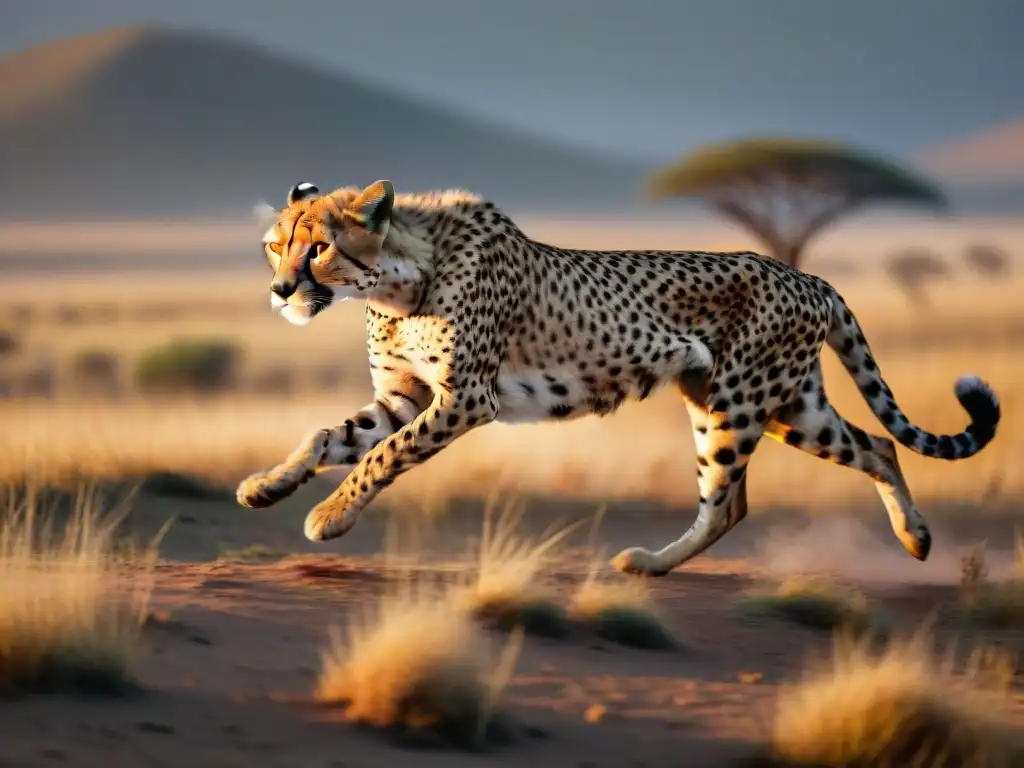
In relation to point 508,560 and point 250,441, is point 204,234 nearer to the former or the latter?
point 250,441

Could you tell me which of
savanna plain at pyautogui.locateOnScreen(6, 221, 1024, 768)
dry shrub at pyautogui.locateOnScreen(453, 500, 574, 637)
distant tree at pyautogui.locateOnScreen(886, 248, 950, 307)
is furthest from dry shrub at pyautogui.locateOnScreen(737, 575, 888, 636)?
distant tree at pyautogui.locateOnScreen(886, 248, 950, 307)

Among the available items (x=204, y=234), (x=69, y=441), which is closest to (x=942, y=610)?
(x=69, y=441)

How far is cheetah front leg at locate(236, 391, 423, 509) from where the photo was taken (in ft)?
22.9

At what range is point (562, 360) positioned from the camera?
7.42 m

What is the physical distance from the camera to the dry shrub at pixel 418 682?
5.50 m

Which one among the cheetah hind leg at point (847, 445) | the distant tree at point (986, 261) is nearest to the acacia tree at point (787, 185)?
the cheetah hind leg at point (847, 445)

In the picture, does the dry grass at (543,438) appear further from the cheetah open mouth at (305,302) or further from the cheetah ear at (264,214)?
the cheetah open mouth at (305,302)

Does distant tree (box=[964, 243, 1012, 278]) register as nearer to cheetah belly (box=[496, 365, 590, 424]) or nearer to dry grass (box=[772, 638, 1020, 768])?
cheetah belly (box=[496, 365, 590, 424])

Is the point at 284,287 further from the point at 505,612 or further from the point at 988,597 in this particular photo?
the point at 988,597

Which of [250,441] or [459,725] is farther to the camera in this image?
[250,441]

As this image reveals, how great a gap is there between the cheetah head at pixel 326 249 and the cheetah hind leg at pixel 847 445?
7.49 ft

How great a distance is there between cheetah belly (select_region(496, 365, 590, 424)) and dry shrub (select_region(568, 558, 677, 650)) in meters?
0.71

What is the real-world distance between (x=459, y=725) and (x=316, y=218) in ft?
7.20

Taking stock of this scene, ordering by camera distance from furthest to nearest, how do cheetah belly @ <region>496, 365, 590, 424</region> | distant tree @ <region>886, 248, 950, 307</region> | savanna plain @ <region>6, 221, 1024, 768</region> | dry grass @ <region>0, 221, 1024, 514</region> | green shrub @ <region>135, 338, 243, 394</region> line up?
distant tree @ <region>886, 248, 950, 307</region>, green shrub @ <region>135, 338, 243, 394</region>, dry grass @ <region>0, 221, 1024, 514</region>, cheetah belly @ <region>496, 365, 590, 424</region>, savanna plain @ <region>6, 221, 1024, 768</region>
